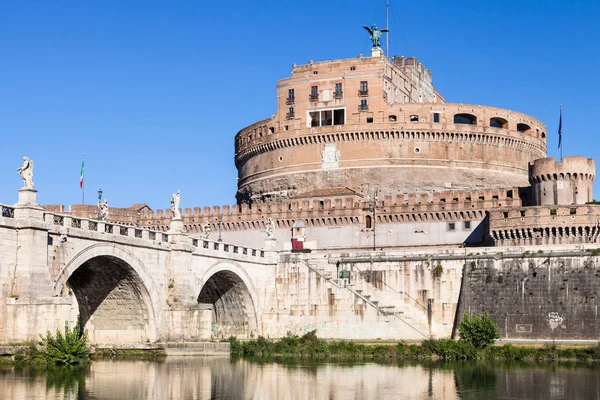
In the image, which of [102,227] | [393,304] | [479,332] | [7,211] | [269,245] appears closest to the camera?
[7,211]

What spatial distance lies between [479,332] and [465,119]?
3668 cm

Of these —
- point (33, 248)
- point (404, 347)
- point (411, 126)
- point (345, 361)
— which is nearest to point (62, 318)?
point (33, 248)

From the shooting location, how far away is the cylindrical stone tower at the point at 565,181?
59188 mm

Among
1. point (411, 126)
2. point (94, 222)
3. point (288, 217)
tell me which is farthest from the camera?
point (411, 126)

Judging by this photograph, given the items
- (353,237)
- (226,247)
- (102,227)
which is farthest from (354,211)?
(102,227)

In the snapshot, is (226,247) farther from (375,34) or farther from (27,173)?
(375,34)

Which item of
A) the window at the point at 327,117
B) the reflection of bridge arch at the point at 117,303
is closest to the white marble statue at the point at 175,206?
the reflection of bridge arch at the point at 117,303

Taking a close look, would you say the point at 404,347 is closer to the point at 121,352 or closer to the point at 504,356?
A: the point at 504,356

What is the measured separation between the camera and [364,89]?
7481 cm

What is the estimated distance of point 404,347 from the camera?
46.6 m

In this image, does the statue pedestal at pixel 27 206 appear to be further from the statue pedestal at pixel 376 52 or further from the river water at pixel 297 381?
the statue pedestal at pixel 376 52

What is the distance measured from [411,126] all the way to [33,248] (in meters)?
43.4

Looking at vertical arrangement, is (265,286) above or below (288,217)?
below

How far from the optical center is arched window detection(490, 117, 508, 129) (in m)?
76.8
